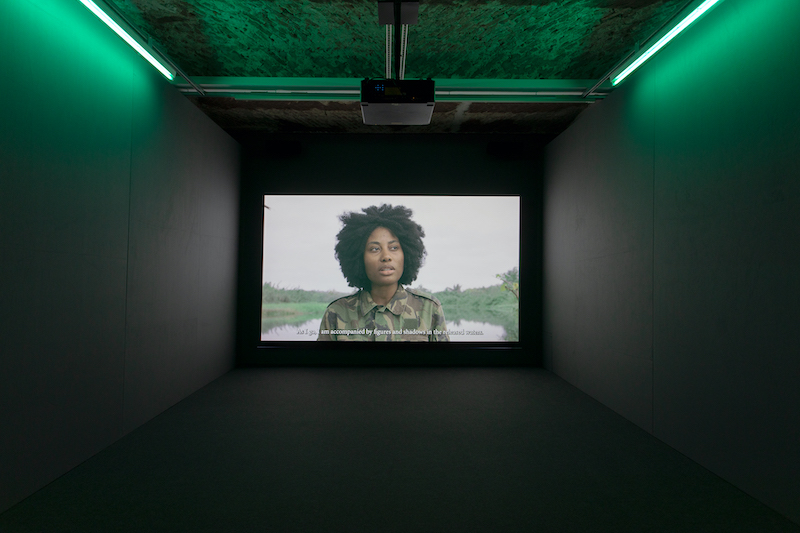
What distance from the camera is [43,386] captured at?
8.21ft

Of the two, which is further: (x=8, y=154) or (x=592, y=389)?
(x=592, y=389)

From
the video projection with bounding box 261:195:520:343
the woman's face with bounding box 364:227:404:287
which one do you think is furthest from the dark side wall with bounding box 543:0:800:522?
the woman's face with bounding box 364:227:404:287

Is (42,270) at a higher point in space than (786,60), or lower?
lower

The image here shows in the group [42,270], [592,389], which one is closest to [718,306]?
[592,389]

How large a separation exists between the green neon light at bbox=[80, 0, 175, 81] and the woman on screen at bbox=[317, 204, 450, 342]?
110 inches

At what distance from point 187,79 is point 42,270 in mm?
2356

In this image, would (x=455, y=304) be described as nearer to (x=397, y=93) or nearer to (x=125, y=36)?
(x=397, y=93)

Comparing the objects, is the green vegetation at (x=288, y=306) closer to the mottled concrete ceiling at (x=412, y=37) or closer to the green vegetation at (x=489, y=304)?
the green vegetation at (x=489, y=304)

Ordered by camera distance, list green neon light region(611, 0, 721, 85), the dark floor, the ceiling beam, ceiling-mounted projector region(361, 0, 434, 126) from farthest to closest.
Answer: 1. the ceiling beam
2. ceiling-mounted projector region(361, 0, 434, 126)
3. green neon light region(611, 0, 721, 85)
4. the dark floor

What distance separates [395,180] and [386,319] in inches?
77.3

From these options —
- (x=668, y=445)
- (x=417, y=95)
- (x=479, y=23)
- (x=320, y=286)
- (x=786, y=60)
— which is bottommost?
(x=668, y=445)

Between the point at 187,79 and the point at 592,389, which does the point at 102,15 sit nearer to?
the point at 187,79

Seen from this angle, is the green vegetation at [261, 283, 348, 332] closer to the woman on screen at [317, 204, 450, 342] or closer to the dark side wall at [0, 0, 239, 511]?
the woman on screen at [317, 204, 450, 342]

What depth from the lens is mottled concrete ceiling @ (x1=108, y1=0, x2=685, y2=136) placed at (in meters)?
3.34
